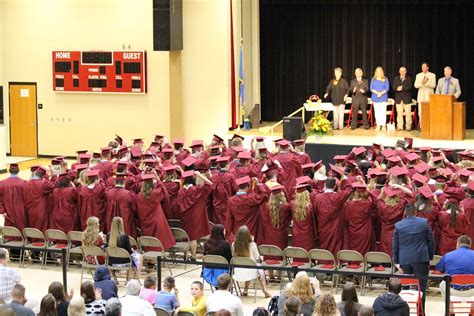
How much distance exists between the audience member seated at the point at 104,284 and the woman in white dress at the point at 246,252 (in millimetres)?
2482

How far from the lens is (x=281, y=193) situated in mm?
15203

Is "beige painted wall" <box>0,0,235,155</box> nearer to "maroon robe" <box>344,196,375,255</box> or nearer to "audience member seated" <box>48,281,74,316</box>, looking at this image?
"maroon robe" <box>344,196,375,255</box>

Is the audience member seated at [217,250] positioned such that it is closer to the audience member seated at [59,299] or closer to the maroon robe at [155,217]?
the maroon robe at [155,217]

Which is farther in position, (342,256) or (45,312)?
(342,256)

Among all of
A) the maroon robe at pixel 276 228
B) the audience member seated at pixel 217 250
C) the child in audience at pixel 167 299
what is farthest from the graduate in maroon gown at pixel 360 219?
the child in audience at pixel 167 299

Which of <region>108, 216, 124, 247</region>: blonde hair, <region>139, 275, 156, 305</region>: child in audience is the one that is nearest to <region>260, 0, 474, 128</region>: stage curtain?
<region>108, 216, 124, 247</region>: blonde hair

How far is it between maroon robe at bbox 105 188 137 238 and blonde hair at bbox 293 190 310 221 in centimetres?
282

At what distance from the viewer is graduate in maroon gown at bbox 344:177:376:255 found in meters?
14.7

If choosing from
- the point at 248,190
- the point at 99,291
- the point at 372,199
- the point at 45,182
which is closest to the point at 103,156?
the point at 45,182

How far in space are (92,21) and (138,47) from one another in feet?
5.11

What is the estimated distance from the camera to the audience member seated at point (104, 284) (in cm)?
1168

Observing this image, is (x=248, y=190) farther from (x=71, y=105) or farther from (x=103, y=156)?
(x=71, y=105)

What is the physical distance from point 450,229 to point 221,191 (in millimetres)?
4192

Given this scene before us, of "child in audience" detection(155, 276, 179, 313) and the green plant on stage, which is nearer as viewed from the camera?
"child in audience" detection(155, 276, 179, 313)
